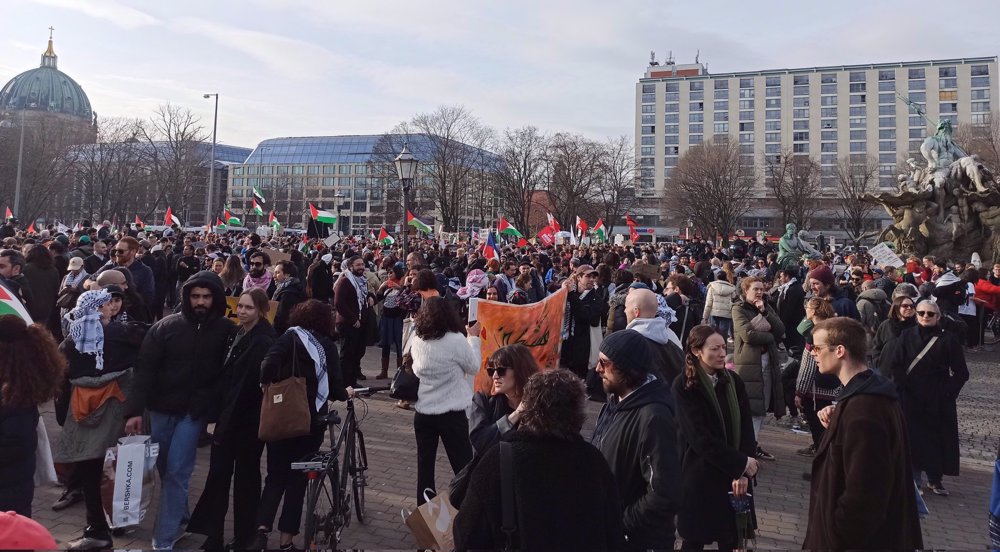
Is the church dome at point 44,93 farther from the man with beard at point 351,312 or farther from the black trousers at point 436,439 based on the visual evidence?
the black trousers at point 436,439

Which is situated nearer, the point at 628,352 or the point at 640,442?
the point at 640,442

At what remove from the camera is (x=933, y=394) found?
6617 millimetres

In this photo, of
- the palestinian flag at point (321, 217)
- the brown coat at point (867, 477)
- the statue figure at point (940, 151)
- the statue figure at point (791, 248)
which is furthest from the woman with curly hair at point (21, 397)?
the statue figure at point (940, 151)

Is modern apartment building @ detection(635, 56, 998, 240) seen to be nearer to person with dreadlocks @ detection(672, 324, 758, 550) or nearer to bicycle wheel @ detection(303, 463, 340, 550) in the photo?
bicycle wheel @ detection(303, 463, 340, 550)

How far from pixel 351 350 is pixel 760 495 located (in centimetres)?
585

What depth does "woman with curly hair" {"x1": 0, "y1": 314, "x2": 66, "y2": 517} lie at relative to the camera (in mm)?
3572

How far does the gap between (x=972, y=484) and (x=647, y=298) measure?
15.1 feet

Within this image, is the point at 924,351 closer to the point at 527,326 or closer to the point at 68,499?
the point at 527,326

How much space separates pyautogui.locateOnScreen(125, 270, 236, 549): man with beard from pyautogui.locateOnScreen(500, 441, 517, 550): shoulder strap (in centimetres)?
314

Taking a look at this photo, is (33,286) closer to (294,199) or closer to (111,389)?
(111,389)

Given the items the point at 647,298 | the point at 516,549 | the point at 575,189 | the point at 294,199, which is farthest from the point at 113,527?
the point at 294,199

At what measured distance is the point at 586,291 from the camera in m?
9.54

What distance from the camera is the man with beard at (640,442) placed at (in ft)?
10.1

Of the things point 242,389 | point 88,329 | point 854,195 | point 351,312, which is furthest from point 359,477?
point 854,195
